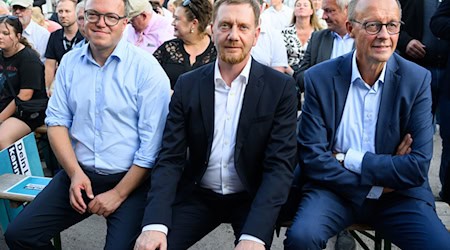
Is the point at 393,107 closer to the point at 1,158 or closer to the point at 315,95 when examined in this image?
the point at 315,95

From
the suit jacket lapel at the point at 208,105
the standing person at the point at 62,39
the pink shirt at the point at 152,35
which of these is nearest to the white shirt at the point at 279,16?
the pink shirt at the point at 152,35

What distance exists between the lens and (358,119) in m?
2.52

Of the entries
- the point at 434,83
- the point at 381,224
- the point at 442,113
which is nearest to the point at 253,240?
the point at 381,224

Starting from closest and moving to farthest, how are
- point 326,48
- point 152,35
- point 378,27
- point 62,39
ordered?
point 378,27 < point 326,48 < point 152,35 < point 62,39

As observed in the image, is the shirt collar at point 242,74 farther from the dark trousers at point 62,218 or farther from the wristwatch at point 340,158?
the dark trousers at point 62,218

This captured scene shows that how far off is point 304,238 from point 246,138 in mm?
553

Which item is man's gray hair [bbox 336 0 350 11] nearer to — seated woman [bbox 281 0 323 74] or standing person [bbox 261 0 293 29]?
seated woman [bbox 281 0 323 74]

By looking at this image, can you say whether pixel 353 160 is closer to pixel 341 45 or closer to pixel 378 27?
pixel 378 27

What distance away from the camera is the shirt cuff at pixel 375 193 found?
2.43 meters

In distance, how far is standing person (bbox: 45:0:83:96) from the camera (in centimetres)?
536

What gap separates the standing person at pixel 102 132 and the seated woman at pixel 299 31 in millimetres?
2675

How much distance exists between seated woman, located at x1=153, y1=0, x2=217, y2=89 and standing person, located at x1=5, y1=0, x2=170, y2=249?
120cm

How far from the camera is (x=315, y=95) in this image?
2.58 m

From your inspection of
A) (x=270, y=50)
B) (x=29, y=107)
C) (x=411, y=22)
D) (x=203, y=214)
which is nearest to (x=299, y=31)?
(x=270, y=50)
